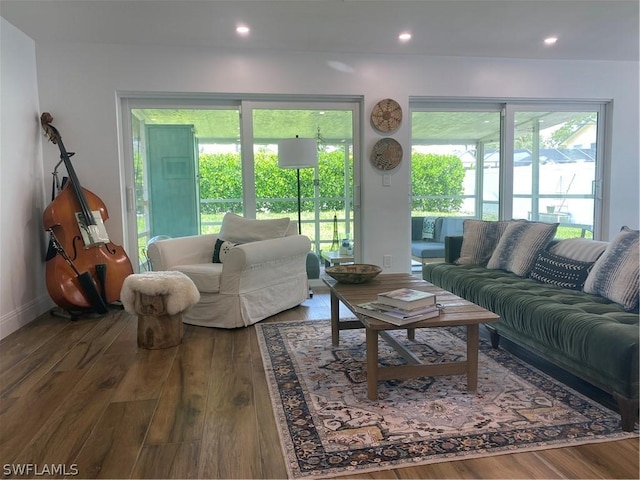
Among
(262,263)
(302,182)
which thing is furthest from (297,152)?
(262,263)

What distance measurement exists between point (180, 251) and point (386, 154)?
2265 millimetres

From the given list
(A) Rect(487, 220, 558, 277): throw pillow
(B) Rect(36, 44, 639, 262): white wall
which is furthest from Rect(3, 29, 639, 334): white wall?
(A) Rect(487, 220, 558, 277): throw pillow

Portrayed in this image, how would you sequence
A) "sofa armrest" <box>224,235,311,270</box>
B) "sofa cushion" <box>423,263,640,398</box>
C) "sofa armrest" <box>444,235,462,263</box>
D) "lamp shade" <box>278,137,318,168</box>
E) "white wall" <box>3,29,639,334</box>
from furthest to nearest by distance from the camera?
"lamp shade" <box>278,137,318,168</box> → "white wall" <box>3,29,639,334</box> → "sofa armrest" <box>444,235,462,263</box> → "sofa armrest" <box>224,235,311,270</box> → "sofa cushion" <box>423,263,640,398</box>

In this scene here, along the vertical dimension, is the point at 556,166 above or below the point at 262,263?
above

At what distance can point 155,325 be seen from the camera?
9.15 ft

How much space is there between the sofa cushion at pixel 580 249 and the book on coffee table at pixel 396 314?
130 cm

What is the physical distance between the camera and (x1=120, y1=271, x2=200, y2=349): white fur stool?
2.69m

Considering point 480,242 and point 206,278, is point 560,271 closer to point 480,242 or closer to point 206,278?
point 480,242

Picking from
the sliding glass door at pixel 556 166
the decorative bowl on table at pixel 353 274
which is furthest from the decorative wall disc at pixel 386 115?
the decorative bowl on table at pixel 353 274

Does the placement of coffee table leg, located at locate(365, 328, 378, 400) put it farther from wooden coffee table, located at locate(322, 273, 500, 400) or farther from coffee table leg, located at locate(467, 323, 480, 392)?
coffee table leg, located at locate(467, 323, 480, 392)
